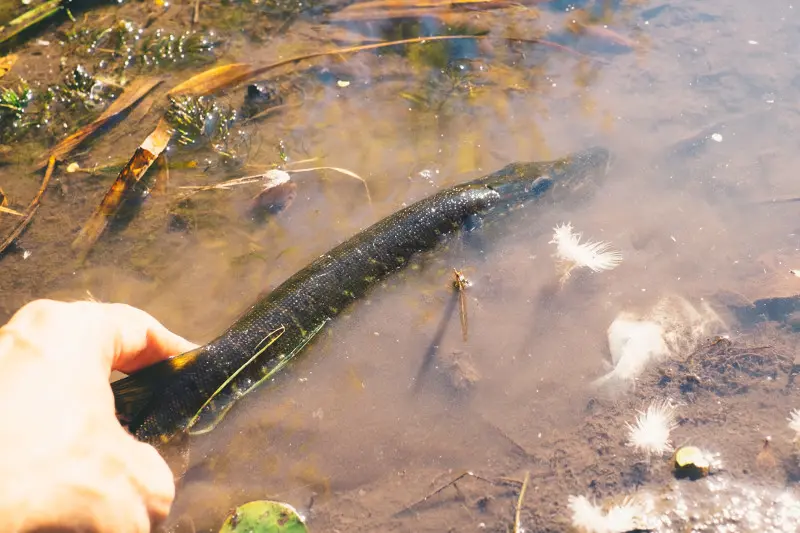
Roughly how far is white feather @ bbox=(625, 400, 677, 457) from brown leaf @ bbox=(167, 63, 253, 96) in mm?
4886

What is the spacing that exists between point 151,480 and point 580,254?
3670 millimetres

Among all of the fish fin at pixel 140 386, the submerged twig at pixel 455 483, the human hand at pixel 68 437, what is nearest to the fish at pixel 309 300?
the fish fin at pixel 140 386

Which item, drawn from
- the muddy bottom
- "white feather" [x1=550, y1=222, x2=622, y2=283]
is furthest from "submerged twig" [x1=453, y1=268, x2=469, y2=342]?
"white feather" [x1=550, y1=222, x2=622, y2=283]

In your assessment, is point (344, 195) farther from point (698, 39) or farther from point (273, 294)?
point (698, 39)

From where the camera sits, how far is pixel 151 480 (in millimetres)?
2949

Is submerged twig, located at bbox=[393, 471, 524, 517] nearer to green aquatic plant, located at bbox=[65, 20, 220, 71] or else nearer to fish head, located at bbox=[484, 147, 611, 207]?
fish head, located at bbox=[484, 147, 611, 207]

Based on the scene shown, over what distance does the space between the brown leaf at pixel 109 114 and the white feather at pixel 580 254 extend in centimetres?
426

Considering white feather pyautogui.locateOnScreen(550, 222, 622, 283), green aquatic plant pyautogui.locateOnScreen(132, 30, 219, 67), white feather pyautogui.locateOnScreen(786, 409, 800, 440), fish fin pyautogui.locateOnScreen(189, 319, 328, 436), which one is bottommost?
white feather pyautogui.locateOnScreen(786, 409, 800, 440)

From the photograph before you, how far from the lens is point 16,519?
2.23 metres

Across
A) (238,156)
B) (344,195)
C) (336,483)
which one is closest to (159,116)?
(238,156)

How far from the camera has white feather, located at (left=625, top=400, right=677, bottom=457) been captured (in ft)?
12.8

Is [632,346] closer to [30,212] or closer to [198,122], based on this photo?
[198,122]

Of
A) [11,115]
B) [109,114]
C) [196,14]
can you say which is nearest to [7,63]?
[11,115]

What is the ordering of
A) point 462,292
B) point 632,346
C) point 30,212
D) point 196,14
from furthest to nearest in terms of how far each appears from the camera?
1. point 196,14
2. point 30,212
3. point 462,292
4. point 632,346
